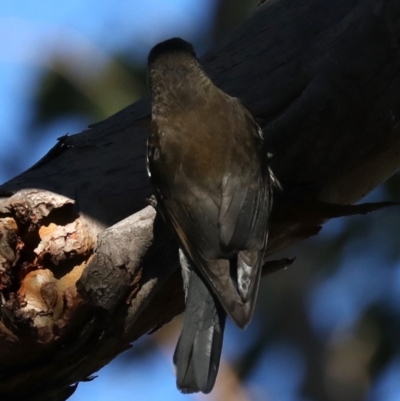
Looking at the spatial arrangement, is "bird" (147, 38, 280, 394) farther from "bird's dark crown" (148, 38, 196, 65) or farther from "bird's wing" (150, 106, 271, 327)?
"bird's dark crown" (148, 38, 196, 65)

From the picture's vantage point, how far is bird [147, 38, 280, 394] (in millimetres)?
2527

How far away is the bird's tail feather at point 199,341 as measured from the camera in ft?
8.08

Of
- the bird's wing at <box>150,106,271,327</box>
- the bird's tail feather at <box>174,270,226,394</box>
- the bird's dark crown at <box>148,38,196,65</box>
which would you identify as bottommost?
the bird's tail feather at <box>174,270,226,394</box>

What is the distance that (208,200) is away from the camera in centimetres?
277

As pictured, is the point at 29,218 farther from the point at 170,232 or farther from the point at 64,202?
the point at 170,232

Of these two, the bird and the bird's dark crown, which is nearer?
the bird

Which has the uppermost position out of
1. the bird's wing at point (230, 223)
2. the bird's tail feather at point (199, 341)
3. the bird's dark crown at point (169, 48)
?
the bird's dark crown at point (169, 48)

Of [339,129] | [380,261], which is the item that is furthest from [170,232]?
[380,261]

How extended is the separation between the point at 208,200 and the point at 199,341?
468mm

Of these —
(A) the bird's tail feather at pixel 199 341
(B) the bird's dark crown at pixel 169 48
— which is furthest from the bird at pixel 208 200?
(B) the bird's dark crown at pixel 169 48

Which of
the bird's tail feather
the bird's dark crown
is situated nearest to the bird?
the bird's tail feather

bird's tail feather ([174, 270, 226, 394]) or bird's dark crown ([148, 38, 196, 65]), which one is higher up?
bird's dark crown ([148, 38, 196, 65])

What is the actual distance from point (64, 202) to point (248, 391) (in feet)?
16.2

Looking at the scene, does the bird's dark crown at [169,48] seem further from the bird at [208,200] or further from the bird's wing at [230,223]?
the bird's wing at [230,223]
